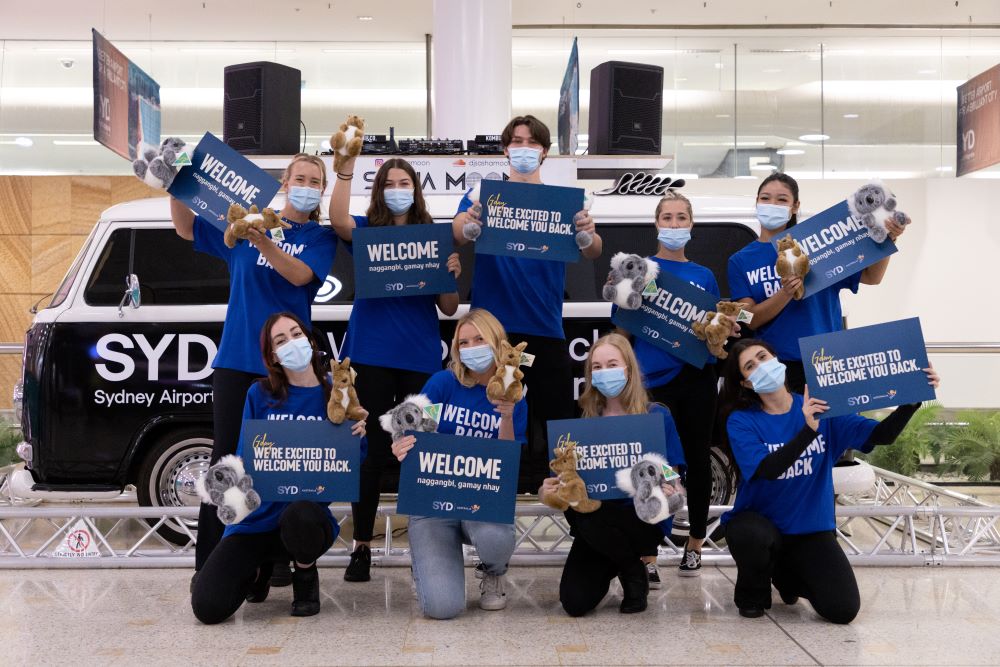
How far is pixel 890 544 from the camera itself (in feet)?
18.7

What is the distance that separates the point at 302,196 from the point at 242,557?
1528mm

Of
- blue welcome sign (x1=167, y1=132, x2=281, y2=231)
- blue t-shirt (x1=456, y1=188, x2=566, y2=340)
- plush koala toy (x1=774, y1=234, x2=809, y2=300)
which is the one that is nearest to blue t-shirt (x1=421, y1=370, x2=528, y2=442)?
blue t-shirt (x1=456, y1=188, x2=566, y2=340)

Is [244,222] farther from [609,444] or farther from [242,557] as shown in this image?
[609,444]

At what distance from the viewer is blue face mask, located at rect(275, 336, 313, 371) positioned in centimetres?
397

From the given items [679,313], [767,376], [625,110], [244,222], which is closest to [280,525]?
[244,222]

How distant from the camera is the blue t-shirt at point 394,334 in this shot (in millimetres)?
4414

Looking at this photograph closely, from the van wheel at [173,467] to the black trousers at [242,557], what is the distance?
1469 millimetres

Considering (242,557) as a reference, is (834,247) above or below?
above

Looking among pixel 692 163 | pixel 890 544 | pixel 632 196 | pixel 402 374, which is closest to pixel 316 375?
pixel 402 374

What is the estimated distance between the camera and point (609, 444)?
13.1 ft

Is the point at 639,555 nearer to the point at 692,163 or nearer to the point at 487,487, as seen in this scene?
the point at 487,487

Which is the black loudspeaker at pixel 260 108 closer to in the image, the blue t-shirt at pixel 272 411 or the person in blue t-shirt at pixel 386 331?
the person in blue t-shirt at pixel 386 331

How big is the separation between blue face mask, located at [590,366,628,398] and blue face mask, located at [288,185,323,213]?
143cm

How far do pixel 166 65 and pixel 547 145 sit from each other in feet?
32.1
